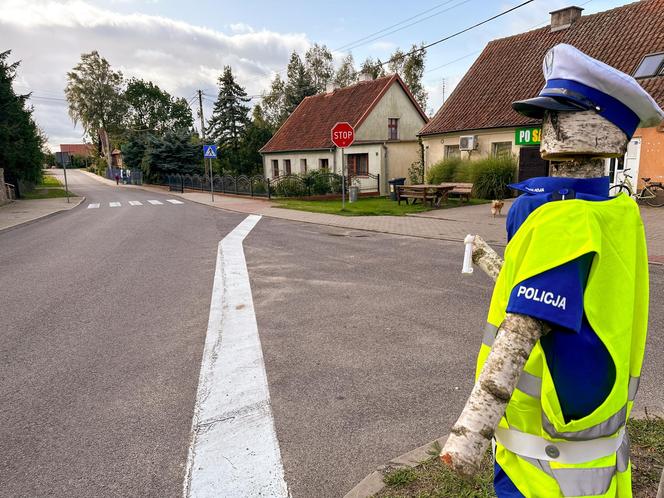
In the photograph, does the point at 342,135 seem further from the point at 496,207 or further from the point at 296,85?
the point at 296,85

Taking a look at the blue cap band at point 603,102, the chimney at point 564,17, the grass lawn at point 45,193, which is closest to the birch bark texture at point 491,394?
the blue cap band at point 603,102

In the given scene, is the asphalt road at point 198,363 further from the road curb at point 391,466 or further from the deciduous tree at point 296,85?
the deciduous tree at point 296,85

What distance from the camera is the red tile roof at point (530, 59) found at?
17.2 metres

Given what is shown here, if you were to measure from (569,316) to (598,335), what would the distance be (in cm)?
14

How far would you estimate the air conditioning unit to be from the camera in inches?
834

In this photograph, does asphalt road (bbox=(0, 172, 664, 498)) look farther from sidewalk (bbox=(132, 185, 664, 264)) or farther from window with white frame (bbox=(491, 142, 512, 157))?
window with white frame (bbox=(491, 142, 512, 157))

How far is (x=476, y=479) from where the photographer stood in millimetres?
2254

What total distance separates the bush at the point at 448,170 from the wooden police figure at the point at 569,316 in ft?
66.8

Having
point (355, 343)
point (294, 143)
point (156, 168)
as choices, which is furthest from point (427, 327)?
point (156, 168)

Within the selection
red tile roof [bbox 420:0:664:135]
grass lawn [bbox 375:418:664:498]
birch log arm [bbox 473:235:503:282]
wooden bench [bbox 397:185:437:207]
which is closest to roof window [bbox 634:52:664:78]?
red tile roof [bbox 420:0:664:135]

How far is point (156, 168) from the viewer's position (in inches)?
1689

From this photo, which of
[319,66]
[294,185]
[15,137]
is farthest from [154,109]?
[294,185]

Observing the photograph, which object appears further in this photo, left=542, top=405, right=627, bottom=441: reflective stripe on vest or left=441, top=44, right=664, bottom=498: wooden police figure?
left=542, top=405, right=627, bottom=441: reflective stripe on vest

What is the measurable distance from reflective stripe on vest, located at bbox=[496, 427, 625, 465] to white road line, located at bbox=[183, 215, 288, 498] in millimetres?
1655
